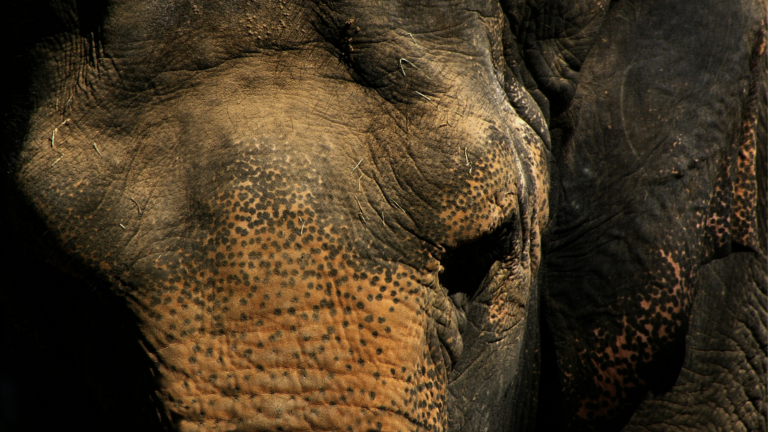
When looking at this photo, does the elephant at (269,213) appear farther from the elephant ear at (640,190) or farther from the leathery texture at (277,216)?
the elephant ear at (640,190)

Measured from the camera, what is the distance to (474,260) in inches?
51.9

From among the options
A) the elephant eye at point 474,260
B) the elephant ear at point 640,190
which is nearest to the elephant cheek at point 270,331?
the elephant eye at point 474,260

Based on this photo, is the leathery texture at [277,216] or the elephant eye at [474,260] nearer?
the leathery texture at [277,216]

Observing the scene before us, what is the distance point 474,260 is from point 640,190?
0.69 meters

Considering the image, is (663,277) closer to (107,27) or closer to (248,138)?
(248,138)

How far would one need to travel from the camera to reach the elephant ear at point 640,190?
1.75 meters

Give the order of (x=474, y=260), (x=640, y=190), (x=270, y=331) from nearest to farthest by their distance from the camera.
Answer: (x=270, y=331) → (x=474, y=260) → (x=640, y=190)

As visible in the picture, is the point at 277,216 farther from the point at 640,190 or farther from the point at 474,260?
the point at 640,190

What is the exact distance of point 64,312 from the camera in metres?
1.28

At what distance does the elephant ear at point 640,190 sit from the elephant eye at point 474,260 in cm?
52

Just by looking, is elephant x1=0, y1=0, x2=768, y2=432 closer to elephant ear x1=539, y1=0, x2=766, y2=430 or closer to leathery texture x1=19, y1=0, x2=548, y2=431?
leathery texture x1=19, y1=0, x2=548, y2=431

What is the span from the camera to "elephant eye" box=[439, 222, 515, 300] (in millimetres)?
1276

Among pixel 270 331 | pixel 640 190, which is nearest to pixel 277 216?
pixel 270 331

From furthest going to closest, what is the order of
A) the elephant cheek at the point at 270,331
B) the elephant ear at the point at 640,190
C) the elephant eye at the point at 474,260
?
the elephant ear at the point at 640,190, the elephant eye at the point at 474,260, the elephant cheek at the point at 270,331
